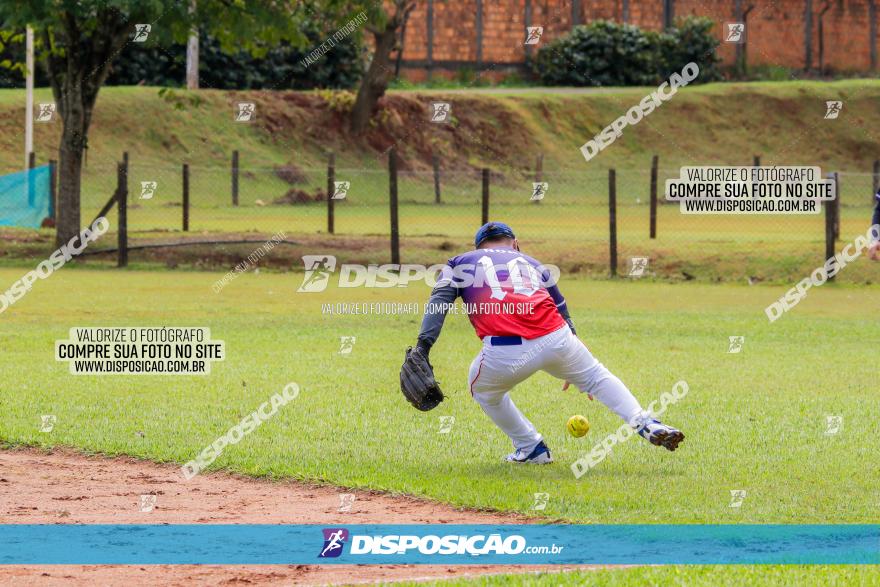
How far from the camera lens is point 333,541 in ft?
25.7

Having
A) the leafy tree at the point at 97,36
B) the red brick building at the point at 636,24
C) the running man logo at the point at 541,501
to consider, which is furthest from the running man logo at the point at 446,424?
the red brick building at the point at 636,24

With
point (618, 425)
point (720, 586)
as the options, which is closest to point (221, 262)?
point (618, 425)

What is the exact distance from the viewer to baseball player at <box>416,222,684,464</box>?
9484mm

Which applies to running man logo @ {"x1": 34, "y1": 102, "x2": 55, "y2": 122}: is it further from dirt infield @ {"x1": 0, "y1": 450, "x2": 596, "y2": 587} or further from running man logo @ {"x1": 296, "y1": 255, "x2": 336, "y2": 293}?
dirt infield @ {"x1": 0, "y1": 450, "x2": 596, "y2": 587}

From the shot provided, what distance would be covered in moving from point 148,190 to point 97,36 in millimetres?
12785

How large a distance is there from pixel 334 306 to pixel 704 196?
13.8 m

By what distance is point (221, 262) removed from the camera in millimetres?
27500

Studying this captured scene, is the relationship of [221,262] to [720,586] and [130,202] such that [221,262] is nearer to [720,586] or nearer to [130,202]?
[130,202]

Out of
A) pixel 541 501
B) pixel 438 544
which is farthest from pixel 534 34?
pixel 438 544

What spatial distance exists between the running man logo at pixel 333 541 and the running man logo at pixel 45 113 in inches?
1344

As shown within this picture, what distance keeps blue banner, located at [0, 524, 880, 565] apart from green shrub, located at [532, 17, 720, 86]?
51.1m

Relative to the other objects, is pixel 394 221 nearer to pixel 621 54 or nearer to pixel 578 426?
pixel 578 426

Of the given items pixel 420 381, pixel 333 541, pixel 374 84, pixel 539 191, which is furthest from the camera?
pixel 374 84

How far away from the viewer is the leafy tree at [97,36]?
85.6ft
